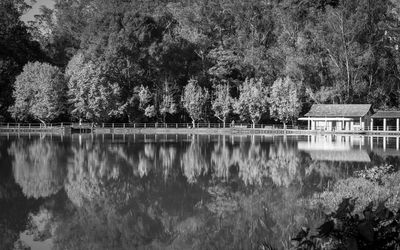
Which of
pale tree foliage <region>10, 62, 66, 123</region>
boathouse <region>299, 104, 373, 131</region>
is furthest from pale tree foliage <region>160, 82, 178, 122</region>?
boathouse <region>299, 104, 373, 131</region>

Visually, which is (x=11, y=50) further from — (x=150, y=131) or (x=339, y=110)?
(x=339, y=110)

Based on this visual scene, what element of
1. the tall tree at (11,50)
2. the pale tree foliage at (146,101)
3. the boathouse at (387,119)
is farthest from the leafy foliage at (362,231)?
the tall tree at (11,50)

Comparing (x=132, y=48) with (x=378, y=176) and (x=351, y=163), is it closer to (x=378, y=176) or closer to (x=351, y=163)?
(x=351, y=163)

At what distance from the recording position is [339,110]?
221 ft

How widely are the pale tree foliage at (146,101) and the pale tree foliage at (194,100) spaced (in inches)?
195

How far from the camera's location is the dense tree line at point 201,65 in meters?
67.1

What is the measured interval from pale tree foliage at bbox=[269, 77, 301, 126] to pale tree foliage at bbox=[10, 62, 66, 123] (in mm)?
30489

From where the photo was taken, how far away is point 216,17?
265ft

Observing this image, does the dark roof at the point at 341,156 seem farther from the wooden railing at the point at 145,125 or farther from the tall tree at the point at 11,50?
the tall tree at the point at 11,50

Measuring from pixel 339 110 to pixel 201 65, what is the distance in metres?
22.8

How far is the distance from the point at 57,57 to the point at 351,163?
215ft

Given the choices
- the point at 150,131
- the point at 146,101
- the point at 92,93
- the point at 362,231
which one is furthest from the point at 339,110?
the point at 362,231

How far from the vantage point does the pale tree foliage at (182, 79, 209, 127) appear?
252 ft

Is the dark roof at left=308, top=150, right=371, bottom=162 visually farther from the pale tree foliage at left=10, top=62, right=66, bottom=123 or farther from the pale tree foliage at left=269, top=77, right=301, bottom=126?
the pale tree foliage at left=10, top=62, right=66, bottom=123
